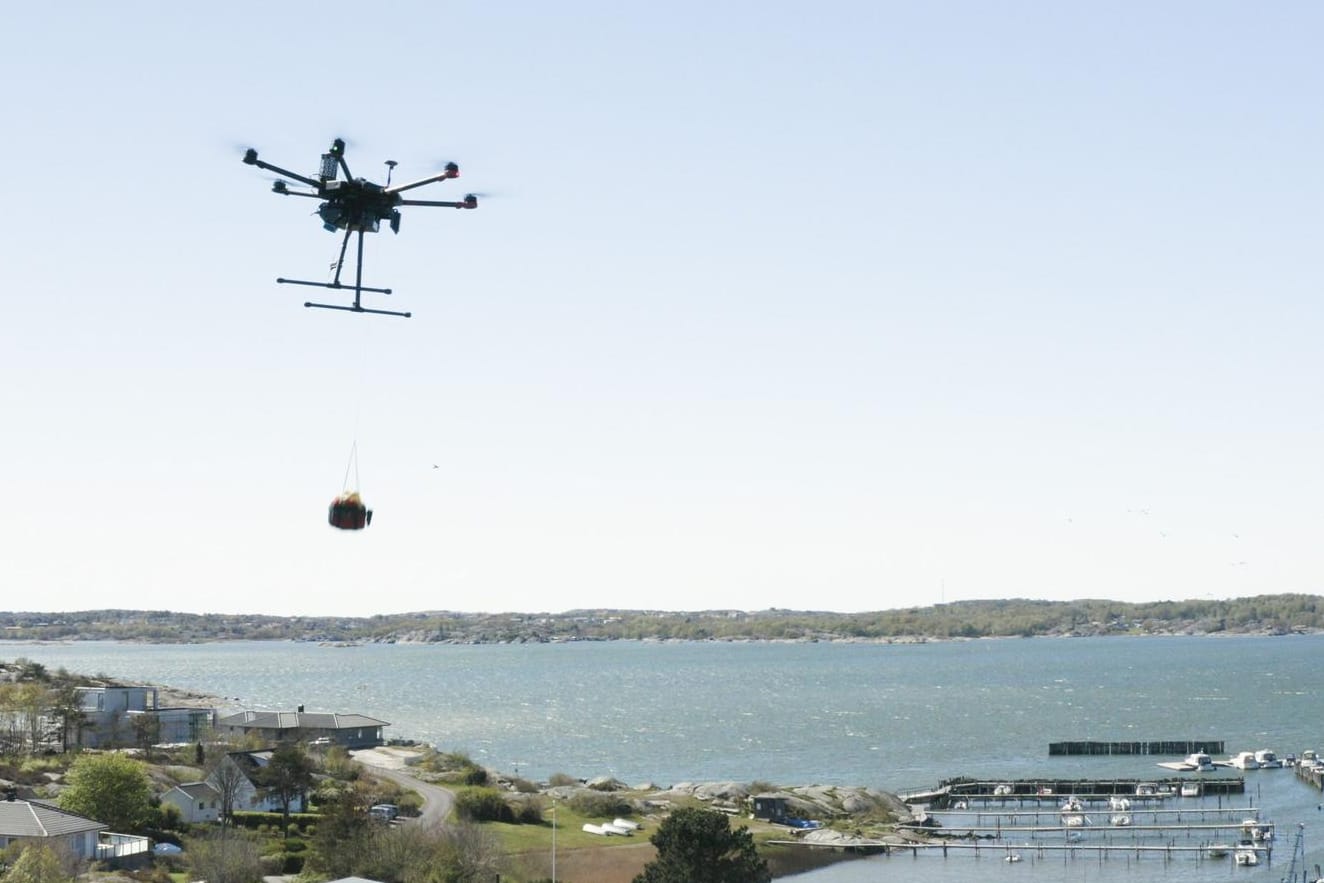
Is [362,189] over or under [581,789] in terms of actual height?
over

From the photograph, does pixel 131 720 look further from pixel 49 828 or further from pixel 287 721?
pixel 49 828

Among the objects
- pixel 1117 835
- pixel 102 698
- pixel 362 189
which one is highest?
pixel 362 189

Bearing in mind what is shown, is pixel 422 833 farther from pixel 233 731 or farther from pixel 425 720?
pixel 425 720

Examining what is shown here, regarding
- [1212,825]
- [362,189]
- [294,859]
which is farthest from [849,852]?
[362,189]

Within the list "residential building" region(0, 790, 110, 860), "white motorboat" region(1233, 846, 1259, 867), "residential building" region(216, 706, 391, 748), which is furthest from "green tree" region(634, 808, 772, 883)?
"residential building" region(216, 706, 391, 748)

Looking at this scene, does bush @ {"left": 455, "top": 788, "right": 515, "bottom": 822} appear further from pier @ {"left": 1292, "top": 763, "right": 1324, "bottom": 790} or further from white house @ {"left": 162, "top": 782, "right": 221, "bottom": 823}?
pier @ {"left": 1292, "top": 763, "right": 1324, "bottom": 790}

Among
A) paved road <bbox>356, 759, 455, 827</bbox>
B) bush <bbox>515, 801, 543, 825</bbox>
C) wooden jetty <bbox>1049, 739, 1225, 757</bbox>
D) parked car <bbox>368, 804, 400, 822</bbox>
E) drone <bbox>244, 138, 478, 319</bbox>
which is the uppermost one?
drone <bbox>244, 138, 478, 319</bbox>
